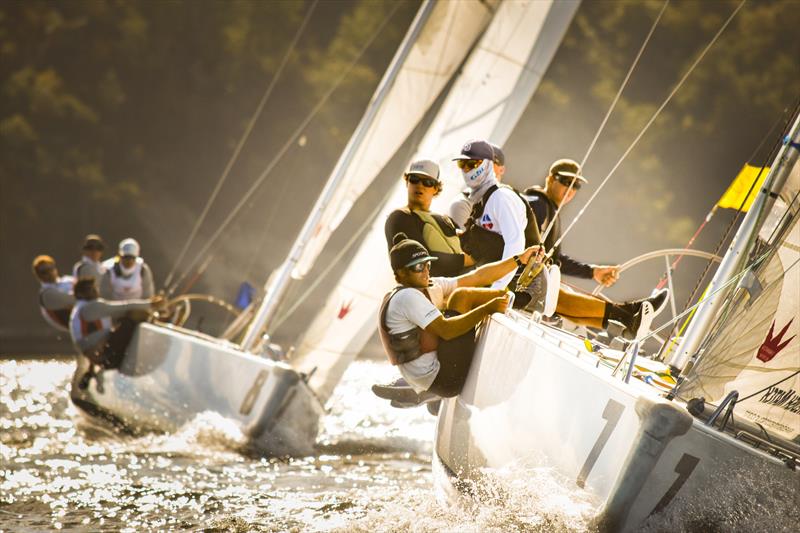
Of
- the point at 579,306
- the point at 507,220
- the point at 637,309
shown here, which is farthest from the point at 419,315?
the point at 637,309

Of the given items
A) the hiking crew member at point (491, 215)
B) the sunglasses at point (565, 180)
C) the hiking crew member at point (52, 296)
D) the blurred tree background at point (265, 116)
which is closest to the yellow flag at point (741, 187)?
the sunglasses at point (565, 180)

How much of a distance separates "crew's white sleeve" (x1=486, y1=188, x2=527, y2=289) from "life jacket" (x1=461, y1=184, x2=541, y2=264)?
0.17ft

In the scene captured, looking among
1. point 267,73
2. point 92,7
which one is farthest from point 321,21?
point 92,7

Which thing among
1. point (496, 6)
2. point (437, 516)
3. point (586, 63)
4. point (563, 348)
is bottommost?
point (437, 516)

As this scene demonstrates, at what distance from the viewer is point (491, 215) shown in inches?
170

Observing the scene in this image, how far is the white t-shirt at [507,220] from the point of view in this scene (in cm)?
420

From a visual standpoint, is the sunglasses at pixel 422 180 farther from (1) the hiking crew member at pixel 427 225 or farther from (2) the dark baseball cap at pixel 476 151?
(2) the dark baseball cap at pixel 476 151

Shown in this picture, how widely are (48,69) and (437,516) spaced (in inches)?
814

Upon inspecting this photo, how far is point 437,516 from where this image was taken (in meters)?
4.11

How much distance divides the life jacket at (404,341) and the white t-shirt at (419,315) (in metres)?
0.02

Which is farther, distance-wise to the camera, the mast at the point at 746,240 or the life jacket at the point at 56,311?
the life jacket at the point at 56,311

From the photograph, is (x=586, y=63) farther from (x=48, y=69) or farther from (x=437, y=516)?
(x=437, y=516)

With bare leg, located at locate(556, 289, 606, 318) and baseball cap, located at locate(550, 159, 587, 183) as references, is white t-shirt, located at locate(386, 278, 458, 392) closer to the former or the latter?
bare leg, located at locate(556, 289, 606, 318)

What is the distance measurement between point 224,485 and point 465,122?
14.3ft
